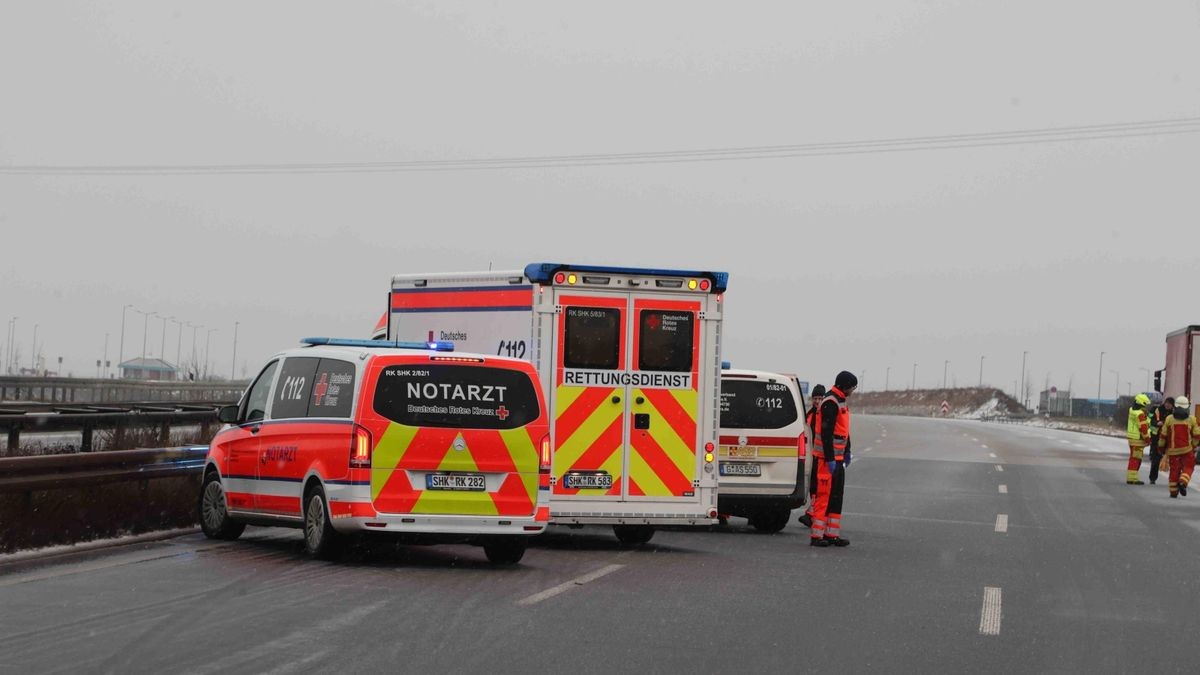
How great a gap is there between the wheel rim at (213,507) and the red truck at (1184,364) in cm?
2883

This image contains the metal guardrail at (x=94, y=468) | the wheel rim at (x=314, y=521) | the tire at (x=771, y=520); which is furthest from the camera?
the tire at (x=771, y=520)

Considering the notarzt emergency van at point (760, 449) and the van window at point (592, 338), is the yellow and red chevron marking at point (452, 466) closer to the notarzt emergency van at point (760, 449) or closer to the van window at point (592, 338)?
the van window at point (592, 338)

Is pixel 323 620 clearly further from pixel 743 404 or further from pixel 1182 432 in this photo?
pixel 1182 432

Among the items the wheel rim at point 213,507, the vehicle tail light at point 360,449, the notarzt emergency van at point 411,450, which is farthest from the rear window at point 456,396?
the wheel rim at point 213,507

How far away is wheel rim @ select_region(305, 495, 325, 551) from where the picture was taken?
13445mm

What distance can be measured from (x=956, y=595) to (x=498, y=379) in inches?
160

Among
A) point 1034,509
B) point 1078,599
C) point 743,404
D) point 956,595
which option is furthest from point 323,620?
point 1034,509

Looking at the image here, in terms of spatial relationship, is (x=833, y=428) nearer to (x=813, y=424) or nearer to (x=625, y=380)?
(x=813, y=424)

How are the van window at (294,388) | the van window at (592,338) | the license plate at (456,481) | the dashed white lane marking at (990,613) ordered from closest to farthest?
the dashed white lane marking at (990,613)
the license plate at (456,481)
the van window at (294,388)
the van window at (592,338)

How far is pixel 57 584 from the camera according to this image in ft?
37.9

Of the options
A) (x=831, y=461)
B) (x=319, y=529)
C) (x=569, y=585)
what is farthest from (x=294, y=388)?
(x=831, y=461)

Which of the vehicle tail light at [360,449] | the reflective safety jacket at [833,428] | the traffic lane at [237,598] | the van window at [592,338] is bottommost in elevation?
the traffic lane at [237,598]

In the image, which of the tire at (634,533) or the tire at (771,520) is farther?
the tire at (771,520)

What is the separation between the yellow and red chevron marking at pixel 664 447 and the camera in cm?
1582
